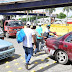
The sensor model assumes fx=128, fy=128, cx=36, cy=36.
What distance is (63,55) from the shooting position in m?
5.38

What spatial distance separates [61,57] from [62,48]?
0.40 meters

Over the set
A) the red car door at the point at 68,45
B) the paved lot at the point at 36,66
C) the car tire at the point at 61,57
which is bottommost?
the paved lot at the point at 36,66

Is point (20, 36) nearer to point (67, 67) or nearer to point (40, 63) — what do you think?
point (40, 63)

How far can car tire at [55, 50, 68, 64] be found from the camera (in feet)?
17.4

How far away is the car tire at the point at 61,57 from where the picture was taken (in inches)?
208

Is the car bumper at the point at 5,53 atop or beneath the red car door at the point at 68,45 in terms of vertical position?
beneath

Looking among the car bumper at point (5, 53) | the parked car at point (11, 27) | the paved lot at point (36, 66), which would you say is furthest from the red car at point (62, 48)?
the parked car at point (11, 27)

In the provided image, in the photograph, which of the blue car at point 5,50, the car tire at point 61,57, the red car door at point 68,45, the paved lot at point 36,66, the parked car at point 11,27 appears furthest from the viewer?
the parked car at point 11,27

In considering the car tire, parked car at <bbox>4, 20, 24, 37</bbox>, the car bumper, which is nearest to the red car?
the car tire

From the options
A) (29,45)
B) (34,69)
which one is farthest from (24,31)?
(34,69)

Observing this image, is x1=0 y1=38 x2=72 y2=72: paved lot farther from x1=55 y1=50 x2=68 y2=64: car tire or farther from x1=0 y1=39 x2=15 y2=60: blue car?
x1=0 y1=39 x2=15 y2=60: blue car

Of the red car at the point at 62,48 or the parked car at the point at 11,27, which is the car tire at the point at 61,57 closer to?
the red car at the point at 62,48

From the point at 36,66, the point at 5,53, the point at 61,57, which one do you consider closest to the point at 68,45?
the point at 61,57

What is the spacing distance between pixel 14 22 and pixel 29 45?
9.24m
